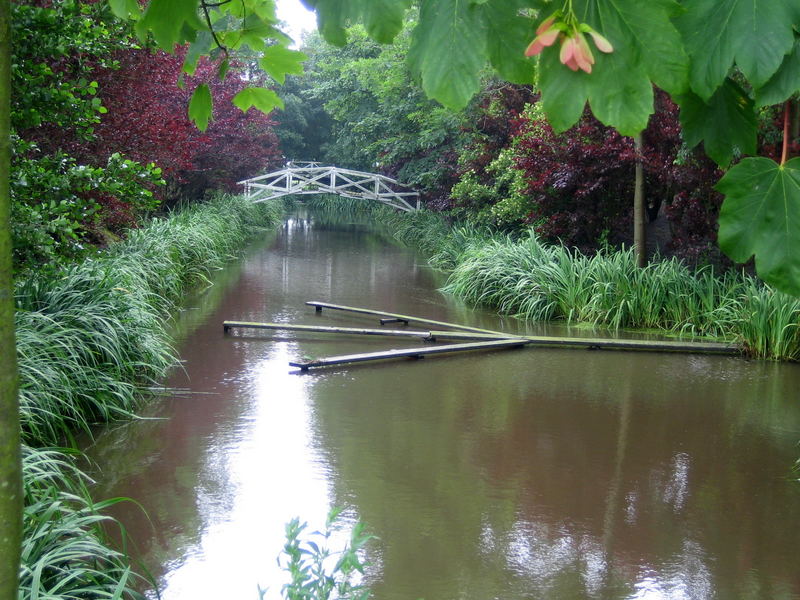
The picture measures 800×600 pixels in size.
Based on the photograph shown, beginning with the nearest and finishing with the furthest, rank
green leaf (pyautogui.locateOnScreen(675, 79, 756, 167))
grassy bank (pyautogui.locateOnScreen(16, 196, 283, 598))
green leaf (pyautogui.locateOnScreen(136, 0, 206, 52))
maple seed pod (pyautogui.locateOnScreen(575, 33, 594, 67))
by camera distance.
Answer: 1. maple seed pod (pyautogui.locateOnScreen(575, 33, 594, 67))
2. green leaf (pyautogui.locateOnScreen(675, 79, 756, 167))
3. green leaf (pyautogui.locateOnScreen(136, 0, 206, 52))
4. grassy bank (pyautogui.locateOnScreen(16, 196, 283, 598))

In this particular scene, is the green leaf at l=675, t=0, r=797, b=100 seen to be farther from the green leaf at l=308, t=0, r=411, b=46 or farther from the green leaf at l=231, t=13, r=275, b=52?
the green leaf at l=231, t=13, r=275, b=52

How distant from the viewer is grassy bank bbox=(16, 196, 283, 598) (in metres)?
3.37

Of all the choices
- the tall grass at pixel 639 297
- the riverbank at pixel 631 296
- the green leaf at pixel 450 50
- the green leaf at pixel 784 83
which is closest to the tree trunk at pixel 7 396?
the green leaf at pixel 450 50

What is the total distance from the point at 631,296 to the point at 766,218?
9059 mm

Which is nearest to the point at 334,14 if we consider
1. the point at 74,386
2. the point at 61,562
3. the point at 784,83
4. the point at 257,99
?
the point at 784,83

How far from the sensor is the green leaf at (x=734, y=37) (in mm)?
1396

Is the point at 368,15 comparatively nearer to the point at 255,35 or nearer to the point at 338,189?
the point at 255,35

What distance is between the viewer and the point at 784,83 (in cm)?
147

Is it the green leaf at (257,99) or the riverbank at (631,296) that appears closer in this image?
the green leaf at (257,99)

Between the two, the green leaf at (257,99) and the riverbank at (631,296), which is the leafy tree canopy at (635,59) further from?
the riverbank at (631,296)

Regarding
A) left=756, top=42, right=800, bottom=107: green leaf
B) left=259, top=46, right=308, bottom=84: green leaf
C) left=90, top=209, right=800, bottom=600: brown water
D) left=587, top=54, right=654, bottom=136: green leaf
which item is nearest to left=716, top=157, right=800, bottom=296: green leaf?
left=756, top=42, right=800, bottom=107: green leaf

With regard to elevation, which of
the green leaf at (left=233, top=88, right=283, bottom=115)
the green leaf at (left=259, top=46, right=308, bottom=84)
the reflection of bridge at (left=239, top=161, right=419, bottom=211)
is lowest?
the green leaf at (left=233, top=88, right=283, bottom=115)

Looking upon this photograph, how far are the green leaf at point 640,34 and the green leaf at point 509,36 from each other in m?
0.16

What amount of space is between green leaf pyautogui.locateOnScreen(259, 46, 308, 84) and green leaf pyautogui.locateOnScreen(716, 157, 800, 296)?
134cm
